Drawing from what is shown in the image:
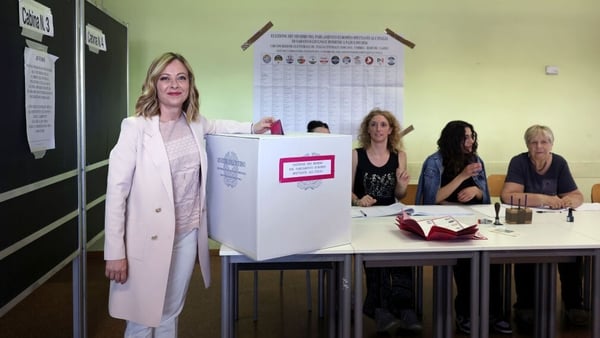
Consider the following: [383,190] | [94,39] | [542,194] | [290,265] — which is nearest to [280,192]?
[290,265]

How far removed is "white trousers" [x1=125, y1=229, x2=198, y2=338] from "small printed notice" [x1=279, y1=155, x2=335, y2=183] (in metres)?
0.51

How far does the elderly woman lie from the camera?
307cm

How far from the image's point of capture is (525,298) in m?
3.15

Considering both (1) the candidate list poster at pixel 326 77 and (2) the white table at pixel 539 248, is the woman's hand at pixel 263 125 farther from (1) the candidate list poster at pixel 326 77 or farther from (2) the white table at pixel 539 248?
(1) the candidate list poster at pixel 326 77

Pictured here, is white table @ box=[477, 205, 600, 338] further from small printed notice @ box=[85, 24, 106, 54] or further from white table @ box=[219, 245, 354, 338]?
small printed notice @ box=[85, 24, 106, 54]

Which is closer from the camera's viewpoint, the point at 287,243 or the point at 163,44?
the point at 287,243

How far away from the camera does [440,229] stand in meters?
2.16

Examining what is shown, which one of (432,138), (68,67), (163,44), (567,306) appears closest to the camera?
(68,67)

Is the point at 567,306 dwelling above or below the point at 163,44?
below

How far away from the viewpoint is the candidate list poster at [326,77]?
4410 millimetres

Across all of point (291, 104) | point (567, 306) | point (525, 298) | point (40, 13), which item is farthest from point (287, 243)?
point (291, 104)

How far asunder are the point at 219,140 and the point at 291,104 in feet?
8.14

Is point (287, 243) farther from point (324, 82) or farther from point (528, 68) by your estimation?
point (528, 68)

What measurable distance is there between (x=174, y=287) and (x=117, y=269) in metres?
0.24
